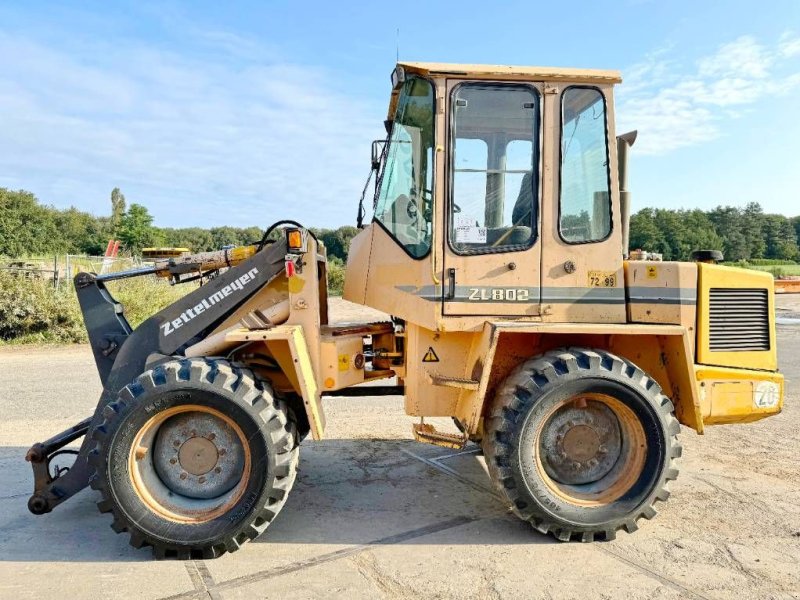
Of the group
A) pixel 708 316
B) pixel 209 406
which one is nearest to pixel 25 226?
pixel 209 406

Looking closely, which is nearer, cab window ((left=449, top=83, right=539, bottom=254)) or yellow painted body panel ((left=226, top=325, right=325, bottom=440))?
yellow painted body panel ((left=226, top=325, right=325, bottom=440))

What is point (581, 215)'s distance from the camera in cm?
400

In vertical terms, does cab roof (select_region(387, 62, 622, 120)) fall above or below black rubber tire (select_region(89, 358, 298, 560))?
above

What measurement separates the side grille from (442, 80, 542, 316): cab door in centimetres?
127

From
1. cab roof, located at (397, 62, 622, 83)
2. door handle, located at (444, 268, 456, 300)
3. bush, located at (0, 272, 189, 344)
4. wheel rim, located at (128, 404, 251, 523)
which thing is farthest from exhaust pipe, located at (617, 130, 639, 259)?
bush, located at (0, 272, 189, 344)

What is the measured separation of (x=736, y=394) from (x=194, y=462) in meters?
3.71

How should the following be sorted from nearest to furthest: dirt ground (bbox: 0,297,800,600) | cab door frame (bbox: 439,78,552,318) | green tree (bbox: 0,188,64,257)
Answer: dirt ground (bbox: 0,297,800,600) < cab door frame (bbox: 439,78,552,318) < green tree (bbox: 0,188,64,257)

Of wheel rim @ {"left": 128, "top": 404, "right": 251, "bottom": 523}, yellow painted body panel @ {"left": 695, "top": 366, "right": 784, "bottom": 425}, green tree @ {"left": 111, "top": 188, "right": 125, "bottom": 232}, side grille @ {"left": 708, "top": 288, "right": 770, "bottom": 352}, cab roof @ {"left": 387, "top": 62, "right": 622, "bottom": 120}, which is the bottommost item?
wheel rim @ {"left": 128, "top": 404, "right": 251, "bottom": 523}

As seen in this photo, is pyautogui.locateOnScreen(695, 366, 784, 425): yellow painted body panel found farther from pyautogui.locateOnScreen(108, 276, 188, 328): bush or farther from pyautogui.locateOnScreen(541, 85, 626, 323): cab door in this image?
pyautogui.locateOnScreen(108, 276, 188, 328): bush

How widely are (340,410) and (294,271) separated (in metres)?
3.71

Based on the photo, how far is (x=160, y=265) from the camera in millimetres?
4621

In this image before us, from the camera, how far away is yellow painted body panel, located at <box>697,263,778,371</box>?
397 cm

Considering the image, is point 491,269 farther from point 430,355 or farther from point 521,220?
point 430,355

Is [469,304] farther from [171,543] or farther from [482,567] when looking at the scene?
[171,543]
